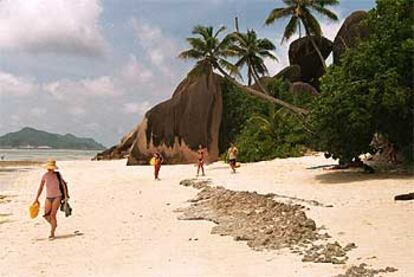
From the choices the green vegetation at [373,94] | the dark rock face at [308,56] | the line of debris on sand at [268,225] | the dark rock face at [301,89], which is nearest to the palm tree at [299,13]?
the dark rock face at [301,89]

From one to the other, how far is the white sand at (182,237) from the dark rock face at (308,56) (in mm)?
30585

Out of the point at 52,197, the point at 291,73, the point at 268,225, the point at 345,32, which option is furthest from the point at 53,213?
the point at 291,73

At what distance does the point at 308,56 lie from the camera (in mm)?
47062

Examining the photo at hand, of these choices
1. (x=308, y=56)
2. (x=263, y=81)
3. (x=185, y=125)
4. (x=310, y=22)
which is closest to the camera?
(x=185, y=125)

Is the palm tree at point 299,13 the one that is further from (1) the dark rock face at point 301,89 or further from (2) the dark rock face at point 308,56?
(2) the dark rock face at point 308,56

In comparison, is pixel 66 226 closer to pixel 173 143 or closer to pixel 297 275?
pixel 297 275

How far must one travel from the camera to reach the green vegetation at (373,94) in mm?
17016

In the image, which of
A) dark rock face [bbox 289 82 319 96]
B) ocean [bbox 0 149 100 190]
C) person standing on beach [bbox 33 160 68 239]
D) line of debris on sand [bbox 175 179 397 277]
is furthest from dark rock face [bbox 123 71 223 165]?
person standing on beach [bbox 33 160 68 239]

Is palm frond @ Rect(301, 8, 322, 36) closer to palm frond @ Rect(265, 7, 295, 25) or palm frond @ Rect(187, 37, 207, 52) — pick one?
palm frond @ Rect(265, 7, 295, 25)

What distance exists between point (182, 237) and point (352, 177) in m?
9.00

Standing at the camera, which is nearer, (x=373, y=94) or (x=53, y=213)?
(x=53, y=213)

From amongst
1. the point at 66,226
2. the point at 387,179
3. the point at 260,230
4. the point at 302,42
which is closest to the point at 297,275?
the point at 260,230

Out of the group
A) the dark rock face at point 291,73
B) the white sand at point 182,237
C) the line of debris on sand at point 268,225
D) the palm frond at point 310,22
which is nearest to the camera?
the white sand at point 182,237

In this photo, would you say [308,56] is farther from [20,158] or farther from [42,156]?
[42,156]
